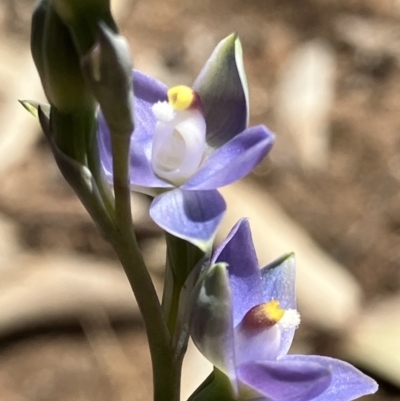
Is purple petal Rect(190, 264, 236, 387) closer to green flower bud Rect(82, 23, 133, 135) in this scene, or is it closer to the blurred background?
green flower bud Rect(82, 23, 133, 135)

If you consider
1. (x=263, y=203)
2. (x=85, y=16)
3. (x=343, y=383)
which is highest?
(x=85, y=16)

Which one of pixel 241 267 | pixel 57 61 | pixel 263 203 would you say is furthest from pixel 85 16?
pixel 263 203

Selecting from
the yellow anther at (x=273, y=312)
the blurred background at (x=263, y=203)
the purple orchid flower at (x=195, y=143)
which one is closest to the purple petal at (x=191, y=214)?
the purple orchid flower at (x=195, y=143)

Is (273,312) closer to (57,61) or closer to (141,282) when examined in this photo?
(141,282)

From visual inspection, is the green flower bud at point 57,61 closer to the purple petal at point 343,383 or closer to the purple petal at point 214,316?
the purple petal at point 214,316

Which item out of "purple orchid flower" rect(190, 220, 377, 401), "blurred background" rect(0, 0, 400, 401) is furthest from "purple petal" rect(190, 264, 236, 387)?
"blurred background" rect(0, 0, 400, 401)

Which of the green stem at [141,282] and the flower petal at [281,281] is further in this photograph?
the flower petal at [281,281]
